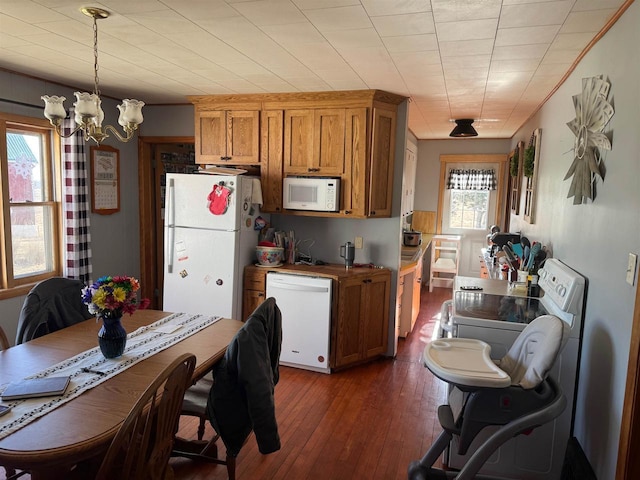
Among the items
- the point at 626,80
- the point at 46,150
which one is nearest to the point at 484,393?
the point at 626,80

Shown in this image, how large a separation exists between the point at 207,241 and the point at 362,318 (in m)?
1.48

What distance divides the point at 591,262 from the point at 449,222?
485cm

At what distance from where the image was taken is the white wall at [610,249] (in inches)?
69.1

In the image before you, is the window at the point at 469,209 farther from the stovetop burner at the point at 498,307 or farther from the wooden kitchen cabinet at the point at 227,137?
the stovetop burner at the point at 498,307

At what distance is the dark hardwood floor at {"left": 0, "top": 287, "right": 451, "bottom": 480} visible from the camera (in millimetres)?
2396

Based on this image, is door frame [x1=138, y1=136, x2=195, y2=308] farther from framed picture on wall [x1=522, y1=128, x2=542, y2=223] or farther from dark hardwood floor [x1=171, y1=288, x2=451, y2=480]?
framed picture on wall [x1=522, y1=128, x2=542, y2=223]

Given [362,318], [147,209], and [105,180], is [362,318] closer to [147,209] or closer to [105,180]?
[147,209]

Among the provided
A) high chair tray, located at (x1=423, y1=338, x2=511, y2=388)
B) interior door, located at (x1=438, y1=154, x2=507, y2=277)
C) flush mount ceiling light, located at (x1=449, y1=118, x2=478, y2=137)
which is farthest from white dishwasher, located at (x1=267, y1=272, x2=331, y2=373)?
interior door, located at (x1=438, y1=154, x2=507, y2=277)

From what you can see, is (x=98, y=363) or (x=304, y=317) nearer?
(x=98, y=363)

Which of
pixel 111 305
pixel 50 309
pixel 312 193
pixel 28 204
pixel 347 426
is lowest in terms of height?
pixel 347 426

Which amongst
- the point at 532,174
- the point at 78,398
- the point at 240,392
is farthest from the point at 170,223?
the point at 532,174

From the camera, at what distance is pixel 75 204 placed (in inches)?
147

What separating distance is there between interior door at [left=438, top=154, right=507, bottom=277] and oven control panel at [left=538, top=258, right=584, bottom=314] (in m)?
4.10

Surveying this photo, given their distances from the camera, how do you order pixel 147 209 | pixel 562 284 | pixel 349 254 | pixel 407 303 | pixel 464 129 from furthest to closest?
pixel 464 129
pixel 147 209
pixel 407 303
pixel 349 254
pixel 562 284
